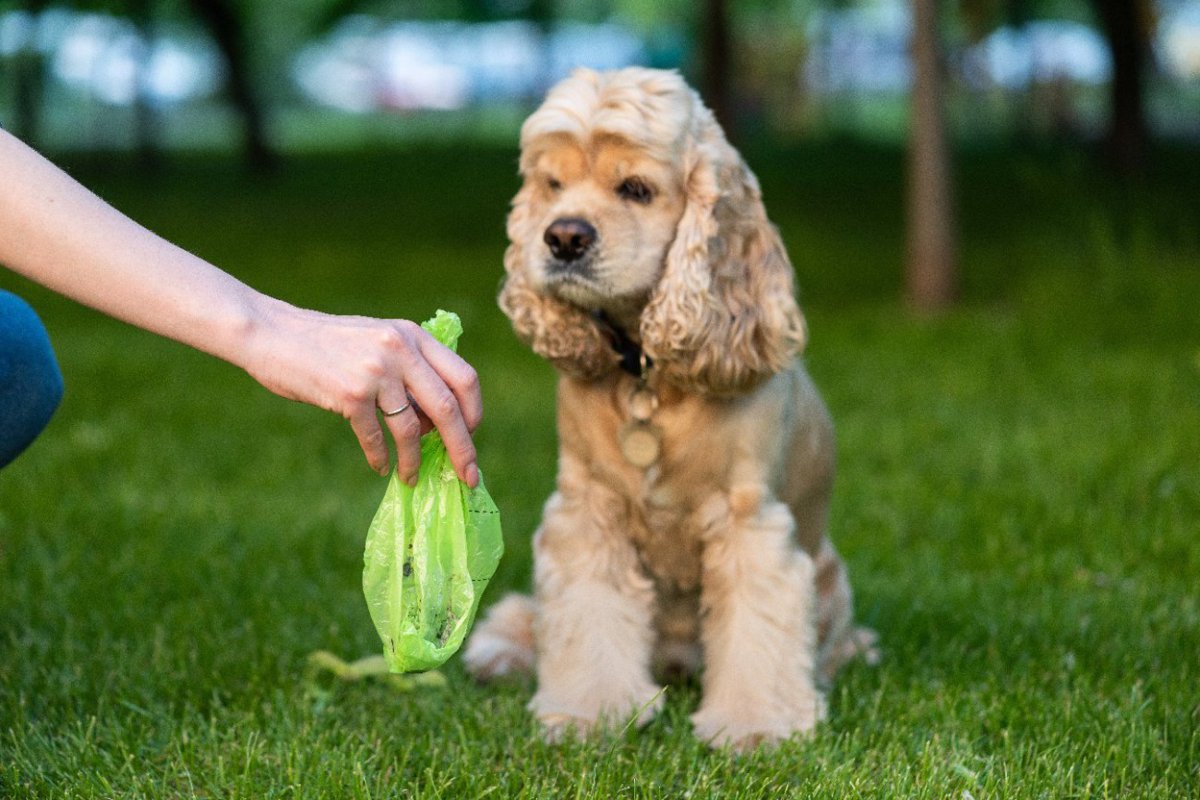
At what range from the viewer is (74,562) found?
14.7 ft

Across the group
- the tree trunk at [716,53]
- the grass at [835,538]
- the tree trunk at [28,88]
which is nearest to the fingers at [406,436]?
the grass at [835,538]

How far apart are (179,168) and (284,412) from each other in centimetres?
2005

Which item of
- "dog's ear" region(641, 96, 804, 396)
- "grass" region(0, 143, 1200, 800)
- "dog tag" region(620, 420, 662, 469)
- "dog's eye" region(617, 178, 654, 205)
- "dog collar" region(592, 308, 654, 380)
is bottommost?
"grass" region(0, 143, 1200, 800)

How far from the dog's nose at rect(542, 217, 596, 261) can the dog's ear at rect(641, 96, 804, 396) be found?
227mm

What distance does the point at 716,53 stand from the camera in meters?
15.2

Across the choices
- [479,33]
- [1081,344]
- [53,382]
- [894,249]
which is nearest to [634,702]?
[53,382]

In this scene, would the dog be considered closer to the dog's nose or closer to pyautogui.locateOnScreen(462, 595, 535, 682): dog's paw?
the dog's nose

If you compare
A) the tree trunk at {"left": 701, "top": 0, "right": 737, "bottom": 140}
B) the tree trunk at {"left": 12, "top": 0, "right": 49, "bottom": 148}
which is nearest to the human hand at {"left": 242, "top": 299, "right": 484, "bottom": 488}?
the tree trunk at {"left": 701, "top": 0, "right": 737, "bottom": 140}

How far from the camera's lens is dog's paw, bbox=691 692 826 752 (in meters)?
3.23

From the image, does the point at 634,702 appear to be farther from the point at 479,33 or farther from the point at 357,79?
the point at 357,79

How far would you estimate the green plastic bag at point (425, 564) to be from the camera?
263cm

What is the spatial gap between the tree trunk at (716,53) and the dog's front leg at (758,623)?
38.7 ft

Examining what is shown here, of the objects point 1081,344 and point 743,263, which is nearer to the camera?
point 743,263

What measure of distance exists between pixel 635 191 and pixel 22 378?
4.70 feet
